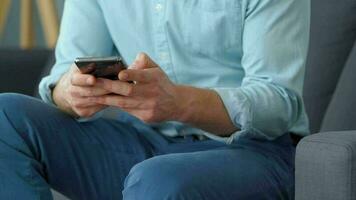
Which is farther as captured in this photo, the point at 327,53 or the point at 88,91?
the point at 327,53

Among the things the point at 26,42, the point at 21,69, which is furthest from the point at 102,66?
the point at 26,42

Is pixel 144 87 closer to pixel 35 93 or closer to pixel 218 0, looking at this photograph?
pixel 218 0

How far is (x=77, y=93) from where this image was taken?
1.17m

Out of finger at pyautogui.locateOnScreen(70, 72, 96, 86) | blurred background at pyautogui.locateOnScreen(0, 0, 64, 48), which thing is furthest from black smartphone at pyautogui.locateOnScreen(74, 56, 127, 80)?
blurred background at pyautogui.locateOnScreen(0, 0, 64, 48)

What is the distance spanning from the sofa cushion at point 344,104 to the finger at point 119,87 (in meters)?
0.56

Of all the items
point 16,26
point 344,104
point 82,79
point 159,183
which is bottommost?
point 16,26

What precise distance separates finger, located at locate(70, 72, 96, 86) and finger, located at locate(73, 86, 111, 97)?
2 centimetres

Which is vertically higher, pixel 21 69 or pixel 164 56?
pixel 164 56

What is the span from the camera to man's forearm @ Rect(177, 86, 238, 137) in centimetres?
113

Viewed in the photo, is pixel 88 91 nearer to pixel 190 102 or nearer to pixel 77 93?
pixel 77 93

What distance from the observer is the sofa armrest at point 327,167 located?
95 cm

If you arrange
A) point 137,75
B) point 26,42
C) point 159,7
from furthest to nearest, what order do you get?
point 26,42 → point 159,7 → point 137,75

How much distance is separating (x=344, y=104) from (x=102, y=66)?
2.06 feet

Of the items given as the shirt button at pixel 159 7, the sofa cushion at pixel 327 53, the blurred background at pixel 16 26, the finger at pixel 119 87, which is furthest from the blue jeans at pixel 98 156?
the blurred background at pixel 16 26
